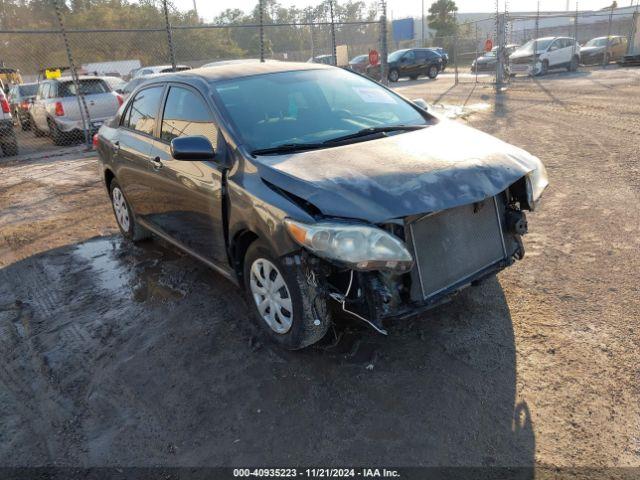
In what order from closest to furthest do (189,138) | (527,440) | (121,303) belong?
(527,440), (189,138), (121,303)

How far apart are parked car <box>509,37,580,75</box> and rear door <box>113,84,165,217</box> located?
70.2ft

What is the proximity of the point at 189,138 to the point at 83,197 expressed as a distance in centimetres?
525

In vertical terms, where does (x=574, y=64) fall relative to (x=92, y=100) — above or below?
below

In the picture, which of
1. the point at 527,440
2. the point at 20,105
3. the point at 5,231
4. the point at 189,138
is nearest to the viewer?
the point at 527,440

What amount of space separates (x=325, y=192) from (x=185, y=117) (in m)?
1.79

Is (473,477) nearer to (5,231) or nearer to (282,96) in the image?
(282,96)

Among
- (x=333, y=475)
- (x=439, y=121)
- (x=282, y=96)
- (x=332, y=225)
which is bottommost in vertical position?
(x=333, y=475)

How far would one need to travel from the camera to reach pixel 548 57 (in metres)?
22.8

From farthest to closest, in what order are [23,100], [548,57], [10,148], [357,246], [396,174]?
[548,57], [23,100], [10,148], [396,174], [357,246]

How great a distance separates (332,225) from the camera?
8.97 ft

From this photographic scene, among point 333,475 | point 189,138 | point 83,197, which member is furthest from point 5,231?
point 333,475

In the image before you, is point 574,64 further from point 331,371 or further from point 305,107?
point 331,371

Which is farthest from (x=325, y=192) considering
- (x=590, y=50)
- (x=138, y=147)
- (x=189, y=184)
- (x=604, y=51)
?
(x=590, y=50)

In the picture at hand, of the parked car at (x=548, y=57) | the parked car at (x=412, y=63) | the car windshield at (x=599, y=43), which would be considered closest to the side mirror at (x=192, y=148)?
the parked car at (x=548, y=57)
